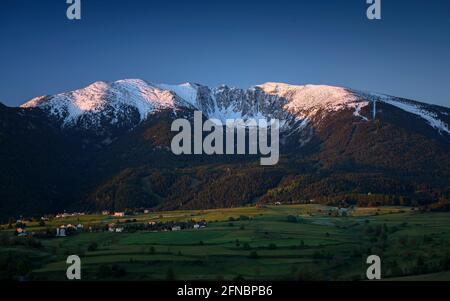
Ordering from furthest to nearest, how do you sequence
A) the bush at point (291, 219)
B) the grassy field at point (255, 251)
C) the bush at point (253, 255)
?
the bush at point (291, 219), the bush at point (253, 255), the grassy field at point (255, 251)

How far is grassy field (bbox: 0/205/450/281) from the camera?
159ft

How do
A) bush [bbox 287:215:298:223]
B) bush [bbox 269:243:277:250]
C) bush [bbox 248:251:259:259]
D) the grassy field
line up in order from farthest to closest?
bush [bbox 287:215:298:223], bush [bbox 269:243:277:250], bush [bbox 248:251:259:259], the grassy field

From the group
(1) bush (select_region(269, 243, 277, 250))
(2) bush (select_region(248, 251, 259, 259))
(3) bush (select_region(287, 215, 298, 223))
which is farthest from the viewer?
(3) bush (select_region(287, 215, 298, 223))

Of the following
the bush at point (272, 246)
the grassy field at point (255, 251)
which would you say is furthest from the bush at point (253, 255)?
the bush at point (272, 246)

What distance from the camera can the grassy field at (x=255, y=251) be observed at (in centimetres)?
4831

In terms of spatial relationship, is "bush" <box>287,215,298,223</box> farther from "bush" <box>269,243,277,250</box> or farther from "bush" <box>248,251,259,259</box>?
"bush" <box>248,251,259,259</box>

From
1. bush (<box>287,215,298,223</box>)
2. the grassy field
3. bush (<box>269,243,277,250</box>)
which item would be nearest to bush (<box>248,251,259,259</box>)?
the grassy field

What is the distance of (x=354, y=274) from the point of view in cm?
4825

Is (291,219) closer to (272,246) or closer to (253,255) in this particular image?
(272,246)

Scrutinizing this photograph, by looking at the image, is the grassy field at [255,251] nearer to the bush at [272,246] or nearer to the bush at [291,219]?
the bush at [272,246]

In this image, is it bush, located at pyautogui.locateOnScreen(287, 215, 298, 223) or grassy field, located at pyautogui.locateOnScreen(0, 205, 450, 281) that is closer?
grassy field, located at pyautogui.locateOnScreen(0, 205, 450, 281)
